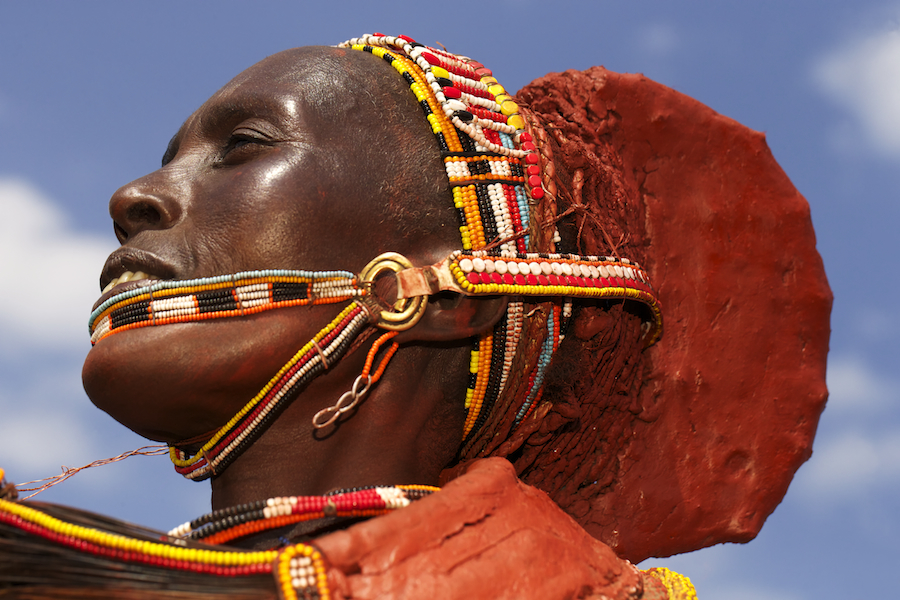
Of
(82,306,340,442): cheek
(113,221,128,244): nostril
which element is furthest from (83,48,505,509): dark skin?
(113,221,128,244): nostril

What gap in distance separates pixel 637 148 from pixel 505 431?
1.14m

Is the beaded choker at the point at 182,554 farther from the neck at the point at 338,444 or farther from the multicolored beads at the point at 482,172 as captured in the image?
the multicolored beads at the point at 482,172

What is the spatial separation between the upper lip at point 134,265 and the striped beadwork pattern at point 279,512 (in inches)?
27.5

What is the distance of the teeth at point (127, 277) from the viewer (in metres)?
2.67

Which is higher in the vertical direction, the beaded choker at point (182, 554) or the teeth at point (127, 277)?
the teeth at point (127, 277)

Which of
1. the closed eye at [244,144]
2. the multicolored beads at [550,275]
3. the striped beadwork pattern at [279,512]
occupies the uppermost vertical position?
the closed eye at [244,144]

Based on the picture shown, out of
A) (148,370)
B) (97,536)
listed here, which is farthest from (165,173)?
(97,536)

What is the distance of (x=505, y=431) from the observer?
10.3 feet

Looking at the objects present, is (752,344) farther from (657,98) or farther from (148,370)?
(148,370)

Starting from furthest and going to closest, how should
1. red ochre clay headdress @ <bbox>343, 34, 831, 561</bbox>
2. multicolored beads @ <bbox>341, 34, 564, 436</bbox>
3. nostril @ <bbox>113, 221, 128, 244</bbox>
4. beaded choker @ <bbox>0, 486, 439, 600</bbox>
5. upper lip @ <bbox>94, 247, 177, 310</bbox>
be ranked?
1. red ochre clay headdress @ <bbox>343, 34, 831, 561</bbox>
2. nostril @ <bbox>113, 221, 128, 244</bbox>
3. multicolored beads @ <bbox>341, 34, 564, 436</bbox>
4. upper lip @ <bbox>94, 247, 177, 310</bbox>
5. beaded choker @ <bbox>0, 486, 439, 600</bbox>

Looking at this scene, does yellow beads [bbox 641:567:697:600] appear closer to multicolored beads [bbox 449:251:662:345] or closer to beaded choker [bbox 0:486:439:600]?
multicolored beads [bbox 449:251:662:345]

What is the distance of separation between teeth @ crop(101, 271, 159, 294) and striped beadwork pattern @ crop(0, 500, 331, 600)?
2.62ft

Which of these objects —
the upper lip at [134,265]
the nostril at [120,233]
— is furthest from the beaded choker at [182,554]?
the nostril at [120,233]

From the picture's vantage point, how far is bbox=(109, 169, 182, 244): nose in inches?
107
